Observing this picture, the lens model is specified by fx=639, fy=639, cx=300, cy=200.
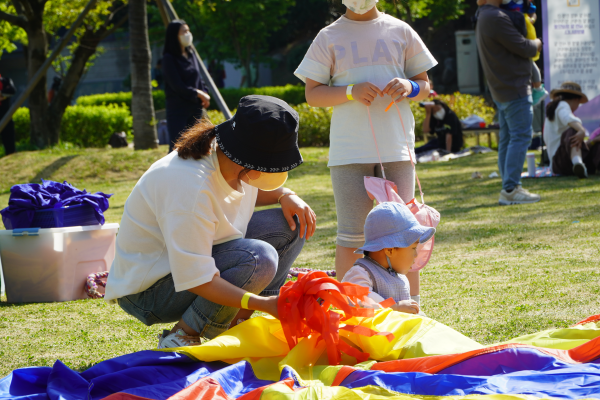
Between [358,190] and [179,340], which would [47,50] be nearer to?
[358,190]

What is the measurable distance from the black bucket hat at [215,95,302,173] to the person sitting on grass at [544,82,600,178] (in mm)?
6084

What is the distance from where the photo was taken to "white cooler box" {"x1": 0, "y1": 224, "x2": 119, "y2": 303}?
3574 mm

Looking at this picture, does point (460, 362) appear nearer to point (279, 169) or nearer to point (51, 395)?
point (279, 169)

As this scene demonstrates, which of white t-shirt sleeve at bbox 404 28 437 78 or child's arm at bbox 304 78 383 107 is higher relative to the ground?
white t-shirt sleeve at bbox 404 28 437 78

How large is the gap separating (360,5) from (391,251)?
1.10 metres

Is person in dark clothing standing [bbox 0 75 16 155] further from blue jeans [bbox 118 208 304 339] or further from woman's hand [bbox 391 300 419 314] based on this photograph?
woman's hand [bbox 391 300 419 314]

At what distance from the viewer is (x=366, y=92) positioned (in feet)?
8.96

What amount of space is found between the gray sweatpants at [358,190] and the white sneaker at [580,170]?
503cm

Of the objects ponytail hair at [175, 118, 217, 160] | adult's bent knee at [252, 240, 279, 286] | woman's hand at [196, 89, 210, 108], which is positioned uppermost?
woman's hand at [196, 89, 210, 108]

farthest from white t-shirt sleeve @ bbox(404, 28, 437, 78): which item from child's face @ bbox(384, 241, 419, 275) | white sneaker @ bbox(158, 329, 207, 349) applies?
white sneaker @ bbox(158, 329, 207, 349)

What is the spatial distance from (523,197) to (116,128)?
11.0m

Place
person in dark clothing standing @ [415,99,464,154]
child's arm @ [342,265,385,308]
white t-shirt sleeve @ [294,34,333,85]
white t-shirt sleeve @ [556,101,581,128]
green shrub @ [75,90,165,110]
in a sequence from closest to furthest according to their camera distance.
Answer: child's arm @ [342,265,385,308], white t-shirt sleeve @ [294,34,333,85], white t-shirt sleeve @ [556,101,581,128], person in dark clothing standing @ [415,99,464,154], green shrub @ [75,90,165,110]

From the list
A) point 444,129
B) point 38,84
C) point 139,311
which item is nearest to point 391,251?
point 139,311

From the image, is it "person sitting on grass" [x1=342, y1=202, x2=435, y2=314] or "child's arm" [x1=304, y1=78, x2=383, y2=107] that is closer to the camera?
"person sitting on grass" [x1=342, y1=202, x2=435, y2=314]
